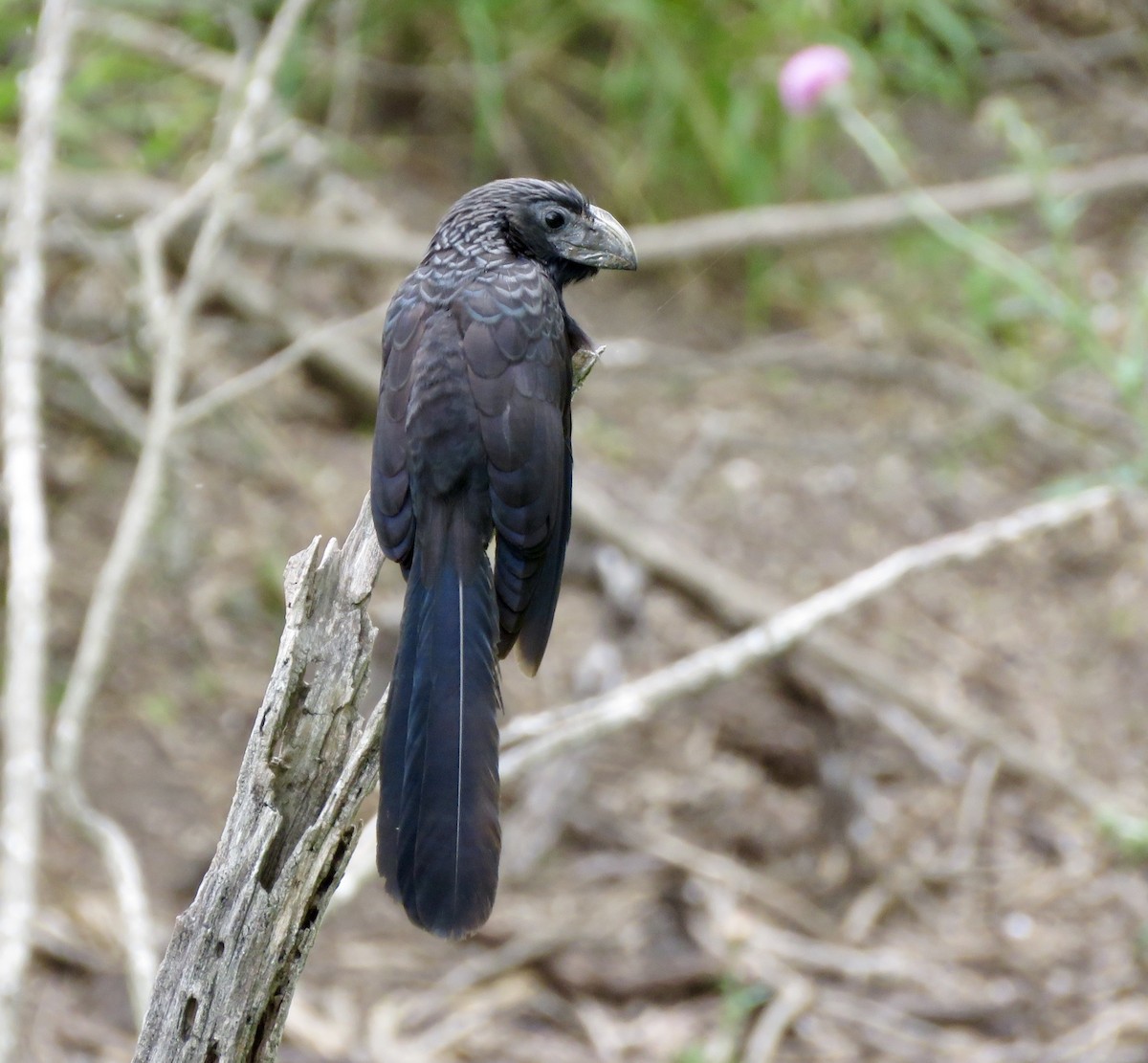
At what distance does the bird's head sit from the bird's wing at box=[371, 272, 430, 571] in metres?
0.22

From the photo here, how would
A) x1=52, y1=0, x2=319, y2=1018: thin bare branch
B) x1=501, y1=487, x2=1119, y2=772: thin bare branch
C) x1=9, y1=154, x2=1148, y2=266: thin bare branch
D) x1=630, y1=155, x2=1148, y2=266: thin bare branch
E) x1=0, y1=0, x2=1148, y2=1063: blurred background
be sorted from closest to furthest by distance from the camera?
1. x1=501, y1=487, x2=1119, y2=772: thin bare branch
2. x1=52, y1=0, x2=319, y2=1018: thin bare branch
3. x1=0, y1=0, x2=1148, y2=1063: blurred background
4. x1=9, y1=154, x2=1148, y2=266: thin bare branch
5. x1=630, y1=155, x2=1148, y2=266: thin bare branch

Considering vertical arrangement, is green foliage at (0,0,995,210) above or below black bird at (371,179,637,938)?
above

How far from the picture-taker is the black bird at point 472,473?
1.78m

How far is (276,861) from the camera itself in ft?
5.45

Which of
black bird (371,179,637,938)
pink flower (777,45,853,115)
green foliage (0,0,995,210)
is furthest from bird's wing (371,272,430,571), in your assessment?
green foliage (0,0,995,210)

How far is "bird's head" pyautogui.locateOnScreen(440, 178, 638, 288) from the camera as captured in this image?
2.35m

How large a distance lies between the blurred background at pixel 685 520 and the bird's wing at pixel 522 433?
145 centimetres

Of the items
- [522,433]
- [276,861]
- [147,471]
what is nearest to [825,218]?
[147,471]

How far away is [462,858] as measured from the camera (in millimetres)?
1624

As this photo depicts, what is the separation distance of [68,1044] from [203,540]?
194cm

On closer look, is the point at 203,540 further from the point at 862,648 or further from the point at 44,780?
the point at 862,648

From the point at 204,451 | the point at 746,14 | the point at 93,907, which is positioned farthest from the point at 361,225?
the point at 93,907

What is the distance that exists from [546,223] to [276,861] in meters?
1.22

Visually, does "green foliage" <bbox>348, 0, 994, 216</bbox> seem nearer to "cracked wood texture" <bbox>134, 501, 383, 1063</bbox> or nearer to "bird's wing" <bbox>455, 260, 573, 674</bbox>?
"bird's wing" <bbox>455, 260, 573, 674</bbox>
